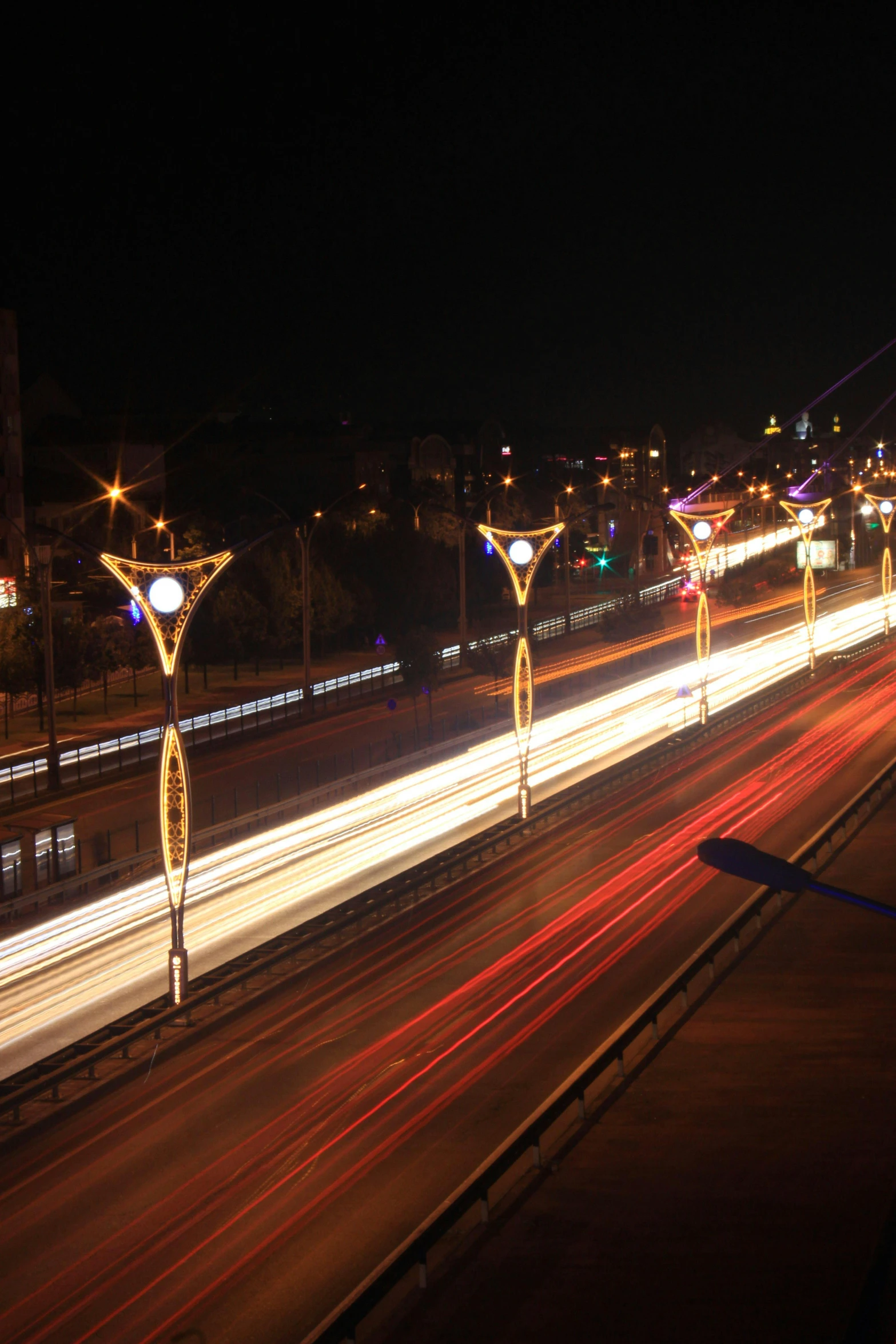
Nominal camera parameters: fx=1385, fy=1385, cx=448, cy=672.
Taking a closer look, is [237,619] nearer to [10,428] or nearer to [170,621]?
[10,428]

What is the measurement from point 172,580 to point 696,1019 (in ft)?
24.5

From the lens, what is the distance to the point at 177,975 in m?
14.8

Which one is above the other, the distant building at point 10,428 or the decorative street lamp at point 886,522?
the distant building at point 10,428

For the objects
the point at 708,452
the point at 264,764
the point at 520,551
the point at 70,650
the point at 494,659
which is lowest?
the point at 264,764

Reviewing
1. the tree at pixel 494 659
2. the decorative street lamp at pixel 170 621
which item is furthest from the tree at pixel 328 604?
the decorative street lamp at pixel 170 621

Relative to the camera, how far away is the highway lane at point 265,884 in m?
15.2

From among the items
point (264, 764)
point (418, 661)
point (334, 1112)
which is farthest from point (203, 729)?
point (334, 1112)

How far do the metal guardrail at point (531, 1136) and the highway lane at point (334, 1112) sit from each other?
86 cm

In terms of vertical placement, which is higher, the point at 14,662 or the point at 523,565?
the point at 523,565

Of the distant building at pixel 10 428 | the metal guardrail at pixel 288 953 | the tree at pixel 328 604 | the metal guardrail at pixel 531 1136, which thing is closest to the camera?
the metal guardrail at pixel 531 1136

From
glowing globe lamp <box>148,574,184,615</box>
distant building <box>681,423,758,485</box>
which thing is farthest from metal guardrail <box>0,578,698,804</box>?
distant building <box>681,423,758,485</box>

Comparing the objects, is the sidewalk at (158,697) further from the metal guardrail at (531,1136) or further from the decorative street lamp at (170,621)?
the metal guardrail at (531,1136)

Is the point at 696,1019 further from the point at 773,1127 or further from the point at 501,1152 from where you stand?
the point at 501,1152

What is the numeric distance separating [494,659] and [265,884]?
23425 millimetres
